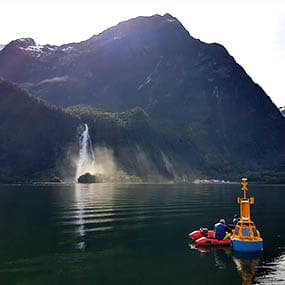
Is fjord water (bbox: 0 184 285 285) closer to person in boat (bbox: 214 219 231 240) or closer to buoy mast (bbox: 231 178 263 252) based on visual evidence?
buoy mast (bbox: 231 178 263 252)

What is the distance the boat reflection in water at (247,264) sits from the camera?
4375 cm

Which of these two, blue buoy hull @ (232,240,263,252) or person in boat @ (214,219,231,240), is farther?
person in boat @ (214,219,231,240)

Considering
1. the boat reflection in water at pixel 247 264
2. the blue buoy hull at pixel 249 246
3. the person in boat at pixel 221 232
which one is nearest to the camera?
the boat reflection in water at pixel 247 264

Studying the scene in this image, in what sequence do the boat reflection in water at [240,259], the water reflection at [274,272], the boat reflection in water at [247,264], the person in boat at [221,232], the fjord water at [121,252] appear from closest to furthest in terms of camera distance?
the water reflection at [274,272]
the fjord water at [121,252]
the boat reflection in water at [247,264]
the boat reflection in water at [240,259]
the person in boat at [221,232]

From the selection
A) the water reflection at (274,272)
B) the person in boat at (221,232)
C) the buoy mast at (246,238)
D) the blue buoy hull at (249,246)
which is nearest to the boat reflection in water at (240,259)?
the blue buoy hull at (249,246)

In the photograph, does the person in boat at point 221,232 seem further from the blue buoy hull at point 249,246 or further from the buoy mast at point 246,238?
the blue buoy hull at point 249,246

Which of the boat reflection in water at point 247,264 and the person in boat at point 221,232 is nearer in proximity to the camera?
the boat reflection in water at point 247,264

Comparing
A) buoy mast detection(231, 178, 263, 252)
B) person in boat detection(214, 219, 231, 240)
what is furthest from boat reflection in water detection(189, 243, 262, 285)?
person in boat detection(214, 219, 231, 240)

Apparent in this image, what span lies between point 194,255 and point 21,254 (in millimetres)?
19725

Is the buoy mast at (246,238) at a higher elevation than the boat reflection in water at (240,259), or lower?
higher

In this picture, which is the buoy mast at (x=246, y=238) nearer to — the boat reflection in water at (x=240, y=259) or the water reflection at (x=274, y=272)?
the boat reflection in water at (x=240, y=259)

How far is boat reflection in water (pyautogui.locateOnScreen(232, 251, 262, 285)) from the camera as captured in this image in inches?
1723

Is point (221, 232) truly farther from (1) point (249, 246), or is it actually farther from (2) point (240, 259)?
(2) point (240, 259)

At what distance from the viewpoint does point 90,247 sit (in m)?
56.2
